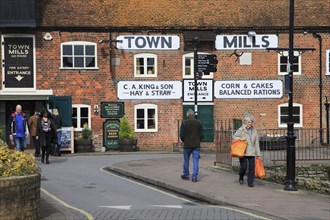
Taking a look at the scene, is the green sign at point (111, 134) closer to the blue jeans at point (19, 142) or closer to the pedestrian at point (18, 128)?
the blue jeans at point (19, 142)

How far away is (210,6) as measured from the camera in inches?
1142

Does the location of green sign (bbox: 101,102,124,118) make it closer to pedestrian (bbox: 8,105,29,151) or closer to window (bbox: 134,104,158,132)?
window (bbox: 134,104,158,132)

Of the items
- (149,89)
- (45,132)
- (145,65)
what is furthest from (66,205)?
(145,65)

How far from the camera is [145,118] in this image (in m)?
27.9

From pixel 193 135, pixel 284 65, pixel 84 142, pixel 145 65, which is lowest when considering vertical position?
pixel 84 142

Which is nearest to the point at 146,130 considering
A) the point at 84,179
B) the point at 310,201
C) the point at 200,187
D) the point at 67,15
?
the point at 67,15

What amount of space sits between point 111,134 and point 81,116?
1.72 m

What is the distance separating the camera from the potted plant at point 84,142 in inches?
1043

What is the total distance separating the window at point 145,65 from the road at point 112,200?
10590 mm

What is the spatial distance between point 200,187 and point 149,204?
2.55m

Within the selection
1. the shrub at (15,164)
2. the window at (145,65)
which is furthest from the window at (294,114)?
the shrub at (15,164)

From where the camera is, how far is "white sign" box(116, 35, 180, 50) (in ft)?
91.1

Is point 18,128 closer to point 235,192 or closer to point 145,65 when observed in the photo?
point 235,192

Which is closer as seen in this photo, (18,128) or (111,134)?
(18,128)
